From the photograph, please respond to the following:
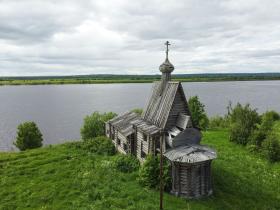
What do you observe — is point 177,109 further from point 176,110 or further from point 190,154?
point 190,154

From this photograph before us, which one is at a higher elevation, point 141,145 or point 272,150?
point 141,145

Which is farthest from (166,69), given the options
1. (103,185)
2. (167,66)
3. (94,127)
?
(94,127)

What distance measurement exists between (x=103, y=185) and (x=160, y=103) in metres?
10.3

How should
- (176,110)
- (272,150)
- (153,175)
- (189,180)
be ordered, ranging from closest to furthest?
(189,180) < (153,175) < (176,110) < (272,150)

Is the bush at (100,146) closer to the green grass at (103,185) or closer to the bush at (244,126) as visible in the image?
the green grass at (103,185)

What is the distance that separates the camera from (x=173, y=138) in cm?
2639

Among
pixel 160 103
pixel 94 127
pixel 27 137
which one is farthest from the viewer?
pixel 94 127

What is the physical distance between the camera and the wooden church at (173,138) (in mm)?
24703

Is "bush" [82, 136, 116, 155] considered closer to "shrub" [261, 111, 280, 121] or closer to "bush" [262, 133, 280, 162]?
"bush" [262, 133, 280, 162]

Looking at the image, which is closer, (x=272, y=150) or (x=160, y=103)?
(x=160, y=103)

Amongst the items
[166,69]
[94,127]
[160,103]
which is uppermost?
[166,69]

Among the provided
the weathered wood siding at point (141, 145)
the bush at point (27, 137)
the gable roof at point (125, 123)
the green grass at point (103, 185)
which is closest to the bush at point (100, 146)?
the green grass at point (103, 185)

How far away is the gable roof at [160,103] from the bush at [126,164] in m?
4.73

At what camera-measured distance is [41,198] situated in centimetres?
2391
